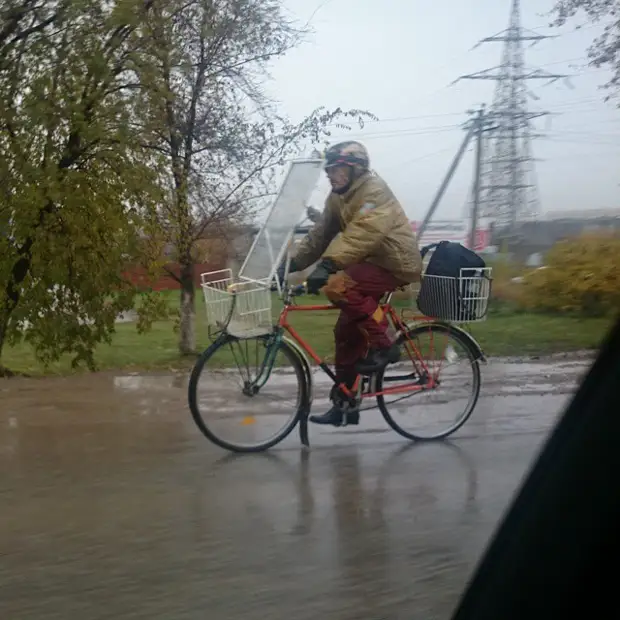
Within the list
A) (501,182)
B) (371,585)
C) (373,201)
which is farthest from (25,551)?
(501,182)

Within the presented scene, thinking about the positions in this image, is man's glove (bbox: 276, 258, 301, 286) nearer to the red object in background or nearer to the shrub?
the red object in background

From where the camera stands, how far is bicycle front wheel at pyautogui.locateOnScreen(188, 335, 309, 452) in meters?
4.57

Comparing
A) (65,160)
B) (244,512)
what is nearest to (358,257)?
(244,512)

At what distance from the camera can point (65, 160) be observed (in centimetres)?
542

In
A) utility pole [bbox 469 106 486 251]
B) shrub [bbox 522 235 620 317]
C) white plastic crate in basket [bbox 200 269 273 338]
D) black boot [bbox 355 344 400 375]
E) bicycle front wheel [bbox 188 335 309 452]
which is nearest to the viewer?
white plastic crate in basket [bbox 200 269 273 338]

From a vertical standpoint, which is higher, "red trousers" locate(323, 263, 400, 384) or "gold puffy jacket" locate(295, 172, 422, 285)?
"gold puffy jacket" locate(295, 172, 422, 285)

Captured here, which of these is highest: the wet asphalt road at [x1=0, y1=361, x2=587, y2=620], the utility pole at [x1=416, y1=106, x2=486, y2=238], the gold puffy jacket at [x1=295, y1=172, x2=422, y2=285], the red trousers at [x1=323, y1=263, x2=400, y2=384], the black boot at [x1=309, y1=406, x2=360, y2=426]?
the utility pole at [x1=416, y1=106, x2=486, y2=238]

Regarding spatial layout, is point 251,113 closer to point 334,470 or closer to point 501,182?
point 501,182

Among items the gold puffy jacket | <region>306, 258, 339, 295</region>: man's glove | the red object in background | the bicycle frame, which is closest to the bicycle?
the bicycle frame

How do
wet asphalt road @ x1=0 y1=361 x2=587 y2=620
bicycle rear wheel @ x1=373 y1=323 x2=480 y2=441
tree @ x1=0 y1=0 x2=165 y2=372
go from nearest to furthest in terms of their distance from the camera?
wet asphalt road @ x1=0 y1=361 x2=587 y2=620 < bicycle rear wheel @ x1=373 y1=323 x2=480 y2=441 < tree @ x1=0 y1=0 x2=165 y2=372

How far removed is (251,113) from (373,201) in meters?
1.44

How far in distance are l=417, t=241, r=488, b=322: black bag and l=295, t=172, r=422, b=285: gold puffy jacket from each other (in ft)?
0.52

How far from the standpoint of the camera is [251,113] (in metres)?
5.52

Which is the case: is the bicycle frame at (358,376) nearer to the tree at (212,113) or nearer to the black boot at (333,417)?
the black boot at (333,417)
